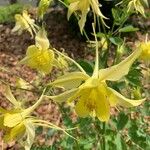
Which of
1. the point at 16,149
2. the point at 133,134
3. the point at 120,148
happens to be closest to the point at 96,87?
the point at 120,148

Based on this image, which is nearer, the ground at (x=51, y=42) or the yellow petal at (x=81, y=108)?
the yellow petal at (x=81, y=108)

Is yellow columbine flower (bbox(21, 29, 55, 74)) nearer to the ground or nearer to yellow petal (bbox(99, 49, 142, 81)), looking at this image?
yellow petal (bbox(99, 49, 142, 81))

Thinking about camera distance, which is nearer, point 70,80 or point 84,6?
point 70,80

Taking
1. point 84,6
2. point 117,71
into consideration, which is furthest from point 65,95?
point 84,6

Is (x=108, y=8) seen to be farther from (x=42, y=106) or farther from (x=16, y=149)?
(x=16, y=149)

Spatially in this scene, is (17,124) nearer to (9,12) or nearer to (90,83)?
(90,83)

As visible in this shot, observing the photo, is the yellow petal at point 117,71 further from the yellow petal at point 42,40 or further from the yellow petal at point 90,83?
the yellow petal at point 42,40

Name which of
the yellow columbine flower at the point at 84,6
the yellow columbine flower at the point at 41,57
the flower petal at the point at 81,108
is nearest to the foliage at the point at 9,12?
the yellow columbine flower at the point at 41,57
